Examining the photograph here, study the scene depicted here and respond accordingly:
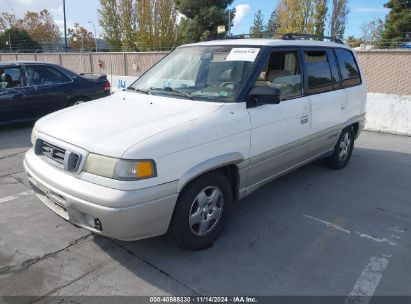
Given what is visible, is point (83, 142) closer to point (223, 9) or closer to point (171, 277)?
point (171, 277)

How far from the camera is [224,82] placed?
149 inches

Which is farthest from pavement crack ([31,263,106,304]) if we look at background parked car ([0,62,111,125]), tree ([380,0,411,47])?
tree ([380,0,411,47])

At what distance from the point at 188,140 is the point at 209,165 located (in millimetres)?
311

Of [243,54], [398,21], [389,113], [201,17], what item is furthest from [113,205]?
[398,21]

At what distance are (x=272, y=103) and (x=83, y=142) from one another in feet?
5.97

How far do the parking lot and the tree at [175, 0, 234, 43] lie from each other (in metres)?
24.6

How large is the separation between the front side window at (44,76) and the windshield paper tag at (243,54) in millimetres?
5797

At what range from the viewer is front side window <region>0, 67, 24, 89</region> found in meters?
7.88

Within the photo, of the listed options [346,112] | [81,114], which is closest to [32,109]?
[81,114]

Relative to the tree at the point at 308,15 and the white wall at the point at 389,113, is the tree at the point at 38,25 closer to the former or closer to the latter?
the tree at the point at 308,15

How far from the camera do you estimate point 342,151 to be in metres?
5.81

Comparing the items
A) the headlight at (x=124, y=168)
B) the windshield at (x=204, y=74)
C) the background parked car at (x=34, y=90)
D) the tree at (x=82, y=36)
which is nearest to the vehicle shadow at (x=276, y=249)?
the headlight at (x=124, y=168)

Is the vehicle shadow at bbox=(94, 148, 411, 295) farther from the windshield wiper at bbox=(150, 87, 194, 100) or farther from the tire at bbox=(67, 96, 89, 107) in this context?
the tire at bbox=(67, 96, 89, 107)

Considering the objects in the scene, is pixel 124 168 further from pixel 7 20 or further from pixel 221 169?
pixel 7 20
